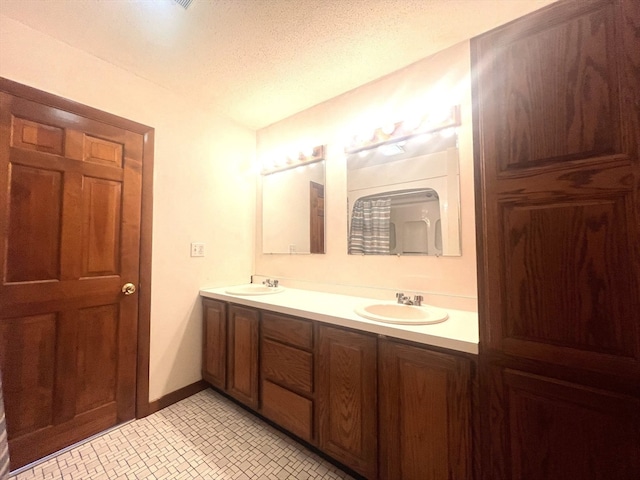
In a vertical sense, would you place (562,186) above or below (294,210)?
below

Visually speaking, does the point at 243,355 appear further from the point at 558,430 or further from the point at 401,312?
the point at 558,430

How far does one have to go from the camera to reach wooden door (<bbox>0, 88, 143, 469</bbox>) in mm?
1409

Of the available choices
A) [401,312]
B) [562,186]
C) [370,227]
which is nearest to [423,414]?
[401,312]

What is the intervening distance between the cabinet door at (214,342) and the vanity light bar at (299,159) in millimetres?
1340

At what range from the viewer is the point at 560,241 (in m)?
0.82

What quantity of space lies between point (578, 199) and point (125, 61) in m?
2.56

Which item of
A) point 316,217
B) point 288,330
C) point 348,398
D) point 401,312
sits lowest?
point 348,398

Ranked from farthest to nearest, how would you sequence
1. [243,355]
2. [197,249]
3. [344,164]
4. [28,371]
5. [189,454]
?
[197,249] → [344,164] → [243,355] → [189,454] → [28,371]

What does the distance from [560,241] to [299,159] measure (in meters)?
1.94

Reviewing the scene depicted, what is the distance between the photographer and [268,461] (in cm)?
149

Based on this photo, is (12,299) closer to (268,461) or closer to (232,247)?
(232,247)

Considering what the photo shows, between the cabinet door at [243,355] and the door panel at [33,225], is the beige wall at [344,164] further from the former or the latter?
the door panel at [33,225]

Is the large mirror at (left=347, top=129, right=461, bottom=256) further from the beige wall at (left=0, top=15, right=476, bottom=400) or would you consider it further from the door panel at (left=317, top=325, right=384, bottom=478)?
the door panel at (left=317, top=325, right=384, bottom=478)

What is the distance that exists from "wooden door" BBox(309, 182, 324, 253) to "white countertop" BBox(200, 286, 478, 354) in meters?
0.40
